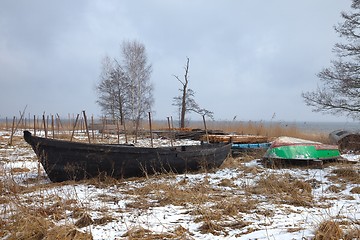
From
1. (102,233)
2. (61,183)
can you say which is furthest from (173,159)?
(102,233)

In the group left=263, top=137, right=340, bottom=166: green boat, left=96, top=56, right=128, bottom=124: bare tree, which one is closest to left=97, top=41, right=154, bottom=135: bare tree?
left=96, top=56, right=128, bottom=124: bare tree

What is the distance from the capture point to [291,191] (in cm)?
575

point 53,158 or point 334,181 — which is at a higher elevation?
point 53,158

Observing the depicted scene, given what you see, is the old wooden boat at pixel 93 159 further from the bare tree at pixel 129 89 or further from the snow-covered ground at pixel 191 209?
the bare tree at pixel 129 89

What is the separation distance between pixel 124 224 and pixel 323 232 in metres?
2.49

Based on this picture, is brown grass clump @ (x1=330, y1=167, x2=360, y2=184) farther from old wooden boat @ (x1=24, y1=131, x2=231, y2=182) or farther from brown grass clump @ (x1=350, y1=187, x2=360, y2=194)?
old wooden boat @ (x1=24, y1=131, x2=231, y2=182)

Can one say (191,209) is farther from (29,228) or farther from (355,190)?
(355,190)

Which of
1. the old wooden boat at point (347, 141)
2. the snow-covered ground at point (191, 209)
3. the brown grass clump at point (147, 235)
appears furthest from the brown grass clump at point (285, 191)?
the old wooden boat at point (347, 141)

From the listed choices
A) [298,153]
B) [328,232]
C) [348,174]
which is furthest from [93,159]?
[348,174]

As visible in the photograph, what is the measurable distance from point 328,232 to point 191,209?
2073 millimetres

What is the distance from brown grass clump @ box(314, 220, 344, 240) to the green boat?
19.0ft

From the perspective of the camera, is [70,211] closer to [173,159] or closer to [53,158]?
[53,158]

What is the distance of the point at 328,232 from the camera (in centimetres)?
319

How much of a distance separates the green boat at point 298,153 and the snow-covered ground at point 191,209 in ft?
6.58
